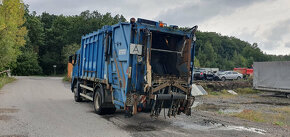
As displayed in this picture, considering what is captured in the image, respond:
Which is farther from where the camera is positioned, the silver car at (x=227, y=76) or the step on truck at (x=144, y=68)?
the silver car at (x=227, y=76)

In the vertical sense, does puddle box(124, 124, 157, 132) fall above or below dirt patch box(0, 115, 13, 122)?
below

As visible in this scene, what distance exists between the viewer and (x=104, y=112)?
8898mm

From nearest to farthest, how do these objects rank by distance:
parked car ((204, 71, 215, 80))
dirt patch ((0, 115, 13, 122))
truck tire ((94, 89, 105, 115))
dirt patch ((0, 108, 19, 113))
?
1. dirt patch ((0, 115, 13, 122))
2. truck tire ((94, 89, 105, 115))
3. dirt patch ((0, 108, 19, 113))
4. parked car ((204, 71, 215, 80))

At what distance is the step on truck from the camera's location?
714cm

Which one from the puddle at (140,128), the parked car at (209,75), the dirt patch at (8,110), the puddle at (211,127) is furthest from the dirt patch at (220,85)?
the dirt patch at (8,110)

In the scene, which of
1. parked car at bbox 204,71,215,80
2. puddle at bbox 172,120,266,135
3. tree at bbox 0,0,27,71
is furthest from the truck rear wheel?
parked car at bbox 204,71,215,80

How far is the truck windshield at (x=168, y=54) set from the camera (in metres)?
8.04

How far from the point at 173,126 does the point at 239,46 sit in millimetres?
114547

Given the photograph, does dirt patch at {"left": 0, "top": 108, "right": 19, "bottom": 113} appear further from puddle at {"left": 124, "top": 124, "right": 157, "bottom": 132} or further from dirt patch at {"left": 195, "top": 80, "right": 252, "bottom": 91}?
dirt patch at {"left": 195, "top": 80, "right": 252, "bottom": 91}

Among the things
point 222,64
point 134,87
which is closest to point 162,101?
point 134,87

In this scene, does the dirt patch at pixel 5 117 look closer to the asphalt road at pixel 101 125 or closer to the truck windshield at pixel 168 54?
the asphalt road at pixel 101 125

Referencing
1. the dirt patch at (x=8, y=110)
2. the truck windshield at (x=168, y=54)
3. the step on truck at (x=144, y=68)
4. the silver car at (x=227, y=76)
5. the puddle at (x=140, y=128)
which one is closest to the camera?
the puddle at (x=140, y=128)

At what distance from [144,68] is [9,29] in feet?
64.6

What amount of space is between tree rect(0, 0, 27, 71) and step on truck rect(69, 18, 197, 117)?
51.2 feet
